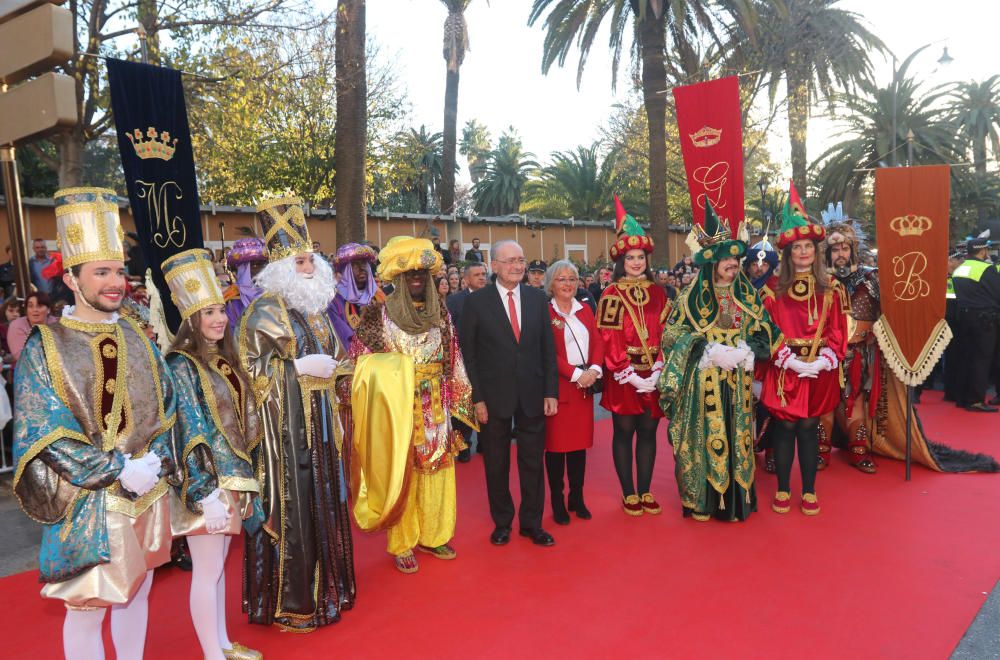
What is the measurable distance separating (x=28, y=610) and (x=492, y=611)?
257 cm

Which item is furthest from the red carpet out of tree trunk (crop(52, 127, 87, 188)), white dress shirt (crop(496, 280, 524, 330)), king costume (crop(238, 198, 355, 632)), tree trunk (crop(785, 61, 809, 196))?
tree trunk (crop(785, 61, 809, 196))

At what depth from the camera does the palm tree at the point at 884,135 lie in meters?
22.8

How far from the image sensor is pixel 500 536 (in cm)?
463

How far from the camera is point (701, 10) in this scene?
1448cm

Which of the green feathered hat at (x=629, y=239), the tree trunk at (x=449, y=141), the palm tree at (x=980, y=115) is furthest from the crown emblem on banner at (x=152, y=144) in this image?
the palm tree at (x=980, y=115)

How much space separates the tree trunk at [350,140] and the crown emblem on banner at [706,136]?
4611 millimetres

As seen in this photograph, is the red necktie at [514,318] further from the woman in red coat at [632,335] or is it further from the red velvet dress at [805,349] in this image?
the red velvet dress at [805,349]

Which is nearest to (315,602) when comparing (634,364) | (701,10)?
(634,364)

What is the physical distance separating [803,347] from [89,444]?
14.4 feet

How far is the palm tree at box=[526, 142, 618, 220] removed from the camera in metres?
34.4

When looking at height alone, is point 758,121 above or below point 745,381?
above

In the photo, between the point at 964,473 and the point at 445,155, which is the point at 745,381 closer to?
the point at 964,473

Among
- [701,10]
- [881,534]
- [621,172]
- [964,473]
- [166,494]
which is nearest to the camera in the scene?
[166,494]

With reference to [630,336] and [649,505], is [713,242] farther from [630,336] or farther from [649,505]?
[649,505]
